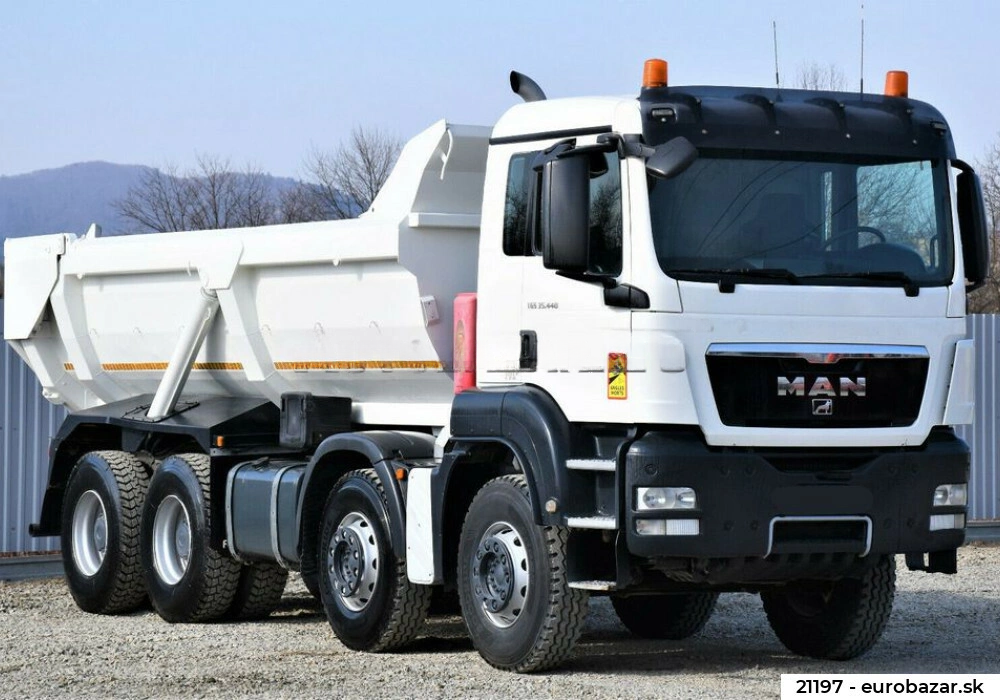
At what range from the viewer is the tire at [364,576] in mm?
10227

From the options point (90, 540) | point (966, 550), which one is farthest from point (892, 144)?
point (966, 550)

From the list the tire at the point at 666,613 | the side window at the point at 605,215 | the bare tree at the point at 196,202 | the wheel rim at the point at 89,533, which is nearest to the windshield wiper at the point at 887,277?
the side window at the point at 605,215

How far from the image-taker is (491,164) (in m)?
9.67

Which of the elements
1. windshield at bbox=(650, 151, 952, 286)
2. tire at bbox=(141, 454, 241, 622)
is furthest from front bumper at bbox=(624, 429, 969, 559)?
tire at bbox=(141, 454, 241, 622)

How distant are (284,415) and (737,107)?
4.39m

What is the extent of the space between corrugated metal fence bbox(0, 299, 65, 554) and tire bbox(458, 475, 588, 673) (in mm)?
7939

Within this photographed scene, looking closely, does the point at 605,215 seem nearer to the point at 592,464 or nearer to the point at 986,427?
the point at 592,464

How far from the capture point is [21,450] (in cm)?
1645

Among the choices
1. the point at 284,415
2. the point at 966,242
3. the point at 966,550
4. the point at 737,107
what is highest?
the point at 737,107

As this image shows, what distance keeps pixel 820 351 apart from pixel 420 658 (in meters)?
3.11

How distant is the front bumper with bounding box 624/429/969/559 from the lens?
8.55 m

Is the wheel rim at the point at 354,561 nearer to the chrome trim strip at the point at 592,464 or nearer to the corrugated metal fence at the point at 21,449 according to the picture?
the chrome trim strip at the point at 592,464

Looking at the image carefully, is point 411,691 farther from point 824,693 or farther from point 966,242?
point 966,242

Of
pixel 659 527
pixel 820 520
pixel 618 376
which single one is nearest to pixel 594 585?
pixel 659 527
